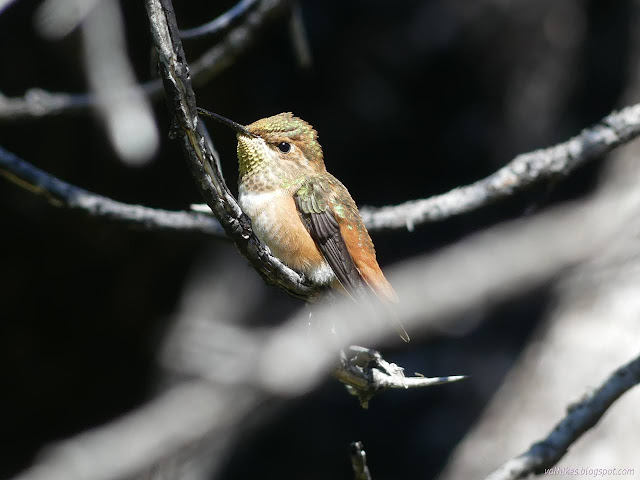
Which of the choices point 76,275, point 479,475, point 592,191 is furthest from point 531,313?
point 76,275

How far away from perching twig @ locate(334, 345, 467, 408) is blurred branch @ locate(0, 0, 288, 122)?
215 cm

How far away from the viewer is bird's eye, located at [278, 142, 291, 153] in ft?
10.8

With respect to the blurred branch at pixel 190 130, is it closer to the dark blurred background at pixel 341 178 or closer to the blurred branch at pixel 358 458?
the blurred branch at pixel 358 458

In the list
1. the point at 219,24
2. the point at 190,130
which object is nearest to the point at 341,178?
the point at 219,24

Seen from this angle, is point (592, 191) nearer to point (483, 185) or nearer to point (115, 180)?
point (483, 185)

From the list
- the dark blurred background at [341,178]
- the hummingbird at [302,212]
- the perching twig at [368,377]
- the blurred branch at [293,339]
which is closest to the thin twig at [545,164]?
the hummingbird at [302,212]

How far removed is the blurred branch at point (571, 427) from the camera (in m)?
2.92

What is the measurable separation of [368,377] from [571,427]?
3.80ft

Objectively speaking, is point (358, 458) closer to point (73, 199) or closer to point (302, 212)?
point (302, 212)

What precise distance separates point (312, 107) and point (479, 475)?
3.45 meters

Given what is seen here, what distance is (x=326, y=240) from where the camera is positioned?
309 centimetres

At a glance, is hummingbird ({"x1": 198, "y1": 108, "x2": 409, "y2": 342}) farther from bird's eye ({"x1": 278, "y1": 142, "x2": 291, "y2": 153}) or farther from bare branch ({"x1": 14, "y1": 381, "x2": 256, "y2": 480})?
bare branch ({"x1": 14, "y1": 381, "x2": 256, "y2": 480})

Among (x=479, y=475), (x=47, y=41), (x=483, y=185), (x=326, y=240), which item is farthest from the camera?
(x=47, y=41)

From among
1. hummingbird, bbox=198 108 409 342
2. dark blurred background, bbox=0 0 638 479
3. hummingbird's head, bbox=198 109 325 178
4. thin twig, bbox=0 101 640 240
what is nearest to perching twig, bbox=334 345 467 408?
hummingbird, bbox=198 108 409 342
